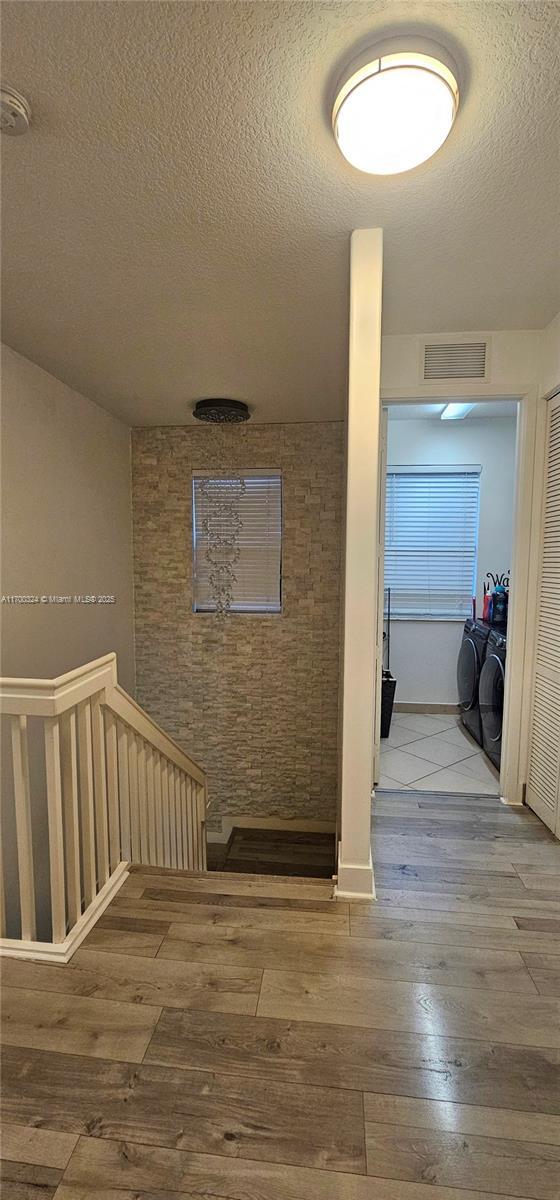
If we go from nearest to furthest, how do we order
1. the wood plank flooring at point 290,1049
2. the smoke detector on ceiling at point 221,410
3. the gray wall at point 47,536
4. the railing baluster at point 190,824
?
the wood plank flooring at point 290,1049
the gray wall at point 47,536
the railing baluster at point 190,824
the smoke detector on ceiling at point 221,410

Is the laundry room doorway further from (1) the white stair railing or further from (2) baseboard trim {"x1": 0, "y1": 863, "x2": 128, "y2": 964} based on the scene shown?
(2) baseboard trim {"x1": 0, "y1": 863, "x2": 128, "y2": 964}

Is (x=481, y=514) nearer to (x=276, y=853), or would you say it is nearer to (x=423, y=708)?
(x=423, y=708)

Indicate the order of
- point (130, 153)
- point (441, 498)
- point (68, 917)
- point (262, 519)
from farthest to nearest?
point (441, 498) → point (262, 519) → point (68, 917) → point (130, 153)

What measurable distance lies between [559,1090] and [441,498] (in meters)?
3.97

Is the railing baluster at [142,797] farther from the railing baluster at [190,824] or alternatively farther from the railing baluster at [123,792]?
the railing baluster at [190,824]

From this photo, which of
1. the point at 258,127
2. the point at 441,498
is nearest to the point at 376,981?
the point at 258,127

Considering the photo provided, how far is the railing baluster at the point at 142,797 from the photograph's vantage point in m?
2.21

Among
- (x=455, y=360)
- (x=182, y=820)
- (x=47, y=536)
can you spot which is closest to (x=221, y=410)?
(x=47, y=536)

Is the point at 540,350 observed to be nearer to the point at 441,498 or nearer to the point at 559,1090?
the point at 441,498

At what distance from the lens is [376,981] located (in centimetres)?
141

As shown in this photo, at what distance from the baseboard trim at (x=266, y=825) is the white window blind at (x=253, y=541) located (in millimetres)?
1849

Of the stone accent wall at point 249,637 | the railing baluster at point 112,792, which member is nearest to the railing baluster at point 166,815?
the railing baluster at point 112,792

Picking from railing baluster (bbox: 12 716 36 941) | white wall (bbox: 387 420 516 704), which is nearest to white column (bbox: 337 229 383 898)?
railing baluster (bbox: 12 716 36 941)

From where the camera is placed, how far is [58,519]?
2949 millimetres
